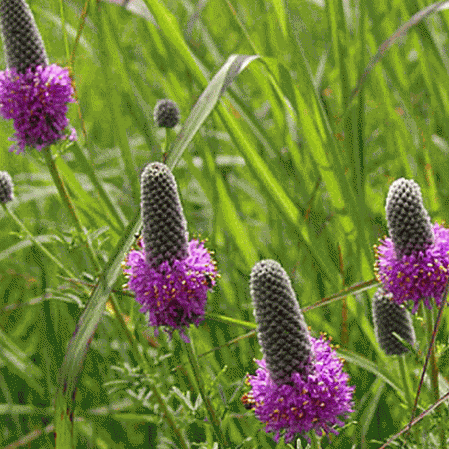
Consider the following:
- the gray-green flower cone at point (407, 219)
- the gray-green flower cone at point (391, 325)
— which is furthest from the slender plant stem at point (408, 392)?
the gray-green flower cone at point (407, 219)

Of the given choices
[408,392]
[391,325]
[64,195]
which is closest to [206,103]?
[64,195]

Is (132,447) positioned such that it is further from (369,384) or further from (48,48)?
→ (48,48)

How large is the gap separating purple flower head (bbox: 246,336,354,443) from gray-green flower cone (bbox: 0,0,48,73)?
5.06ft

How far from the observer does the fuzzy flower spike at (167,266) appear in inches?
77.0

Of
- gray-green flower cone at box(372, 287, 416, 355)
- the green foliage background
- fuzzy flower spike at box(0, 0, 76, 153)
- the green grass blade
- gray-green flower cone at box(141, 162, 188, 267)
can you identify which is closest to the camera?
gray-green flower cone at box(141, 162, 188, 267)

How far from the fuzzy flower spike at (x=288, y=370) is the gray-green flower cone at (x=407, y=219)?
18.3 inches

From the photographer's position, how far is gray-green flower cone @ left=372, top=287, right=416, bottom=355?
7.93ft

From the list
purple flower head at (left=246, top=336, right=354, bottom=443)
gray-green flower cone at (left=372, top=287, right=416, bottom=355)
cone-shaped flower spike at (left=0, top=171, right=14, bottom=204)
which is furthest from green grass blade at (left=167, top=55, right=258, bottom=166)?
cone-shaped flower spike at (left=0, top=171, right=14, bottom=204)

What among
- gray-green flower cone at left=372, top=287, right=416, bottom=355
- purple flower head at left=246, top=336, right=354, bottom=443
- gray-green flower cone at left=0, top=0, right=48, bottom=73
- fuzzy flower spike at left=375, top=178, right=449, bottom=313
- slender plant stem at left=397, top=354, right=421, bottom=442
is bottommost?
slender plant stem at left=397, top=354, right=421, bottom=442

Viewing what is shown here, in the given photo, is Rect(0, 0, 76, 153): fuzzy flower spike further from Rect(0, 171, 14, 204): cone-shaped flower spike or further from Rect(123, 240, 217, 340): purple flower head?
Rect(123, 240, 217, 340): purple flower head

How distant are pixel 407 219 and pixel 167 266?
0.76m

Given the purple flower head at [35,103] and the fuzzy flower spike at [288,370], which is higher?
the purple flower head at [35,103]

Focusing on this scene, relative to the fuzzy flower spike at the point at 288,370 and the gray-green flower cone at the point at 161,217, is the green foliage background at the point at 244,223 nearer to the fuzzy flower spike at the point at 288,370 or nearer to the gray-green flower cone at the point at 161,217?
the gray-green flower cone at the point at 161,217

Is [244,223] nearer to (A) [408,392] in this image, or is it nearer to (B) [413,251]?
(A) [408,392]
